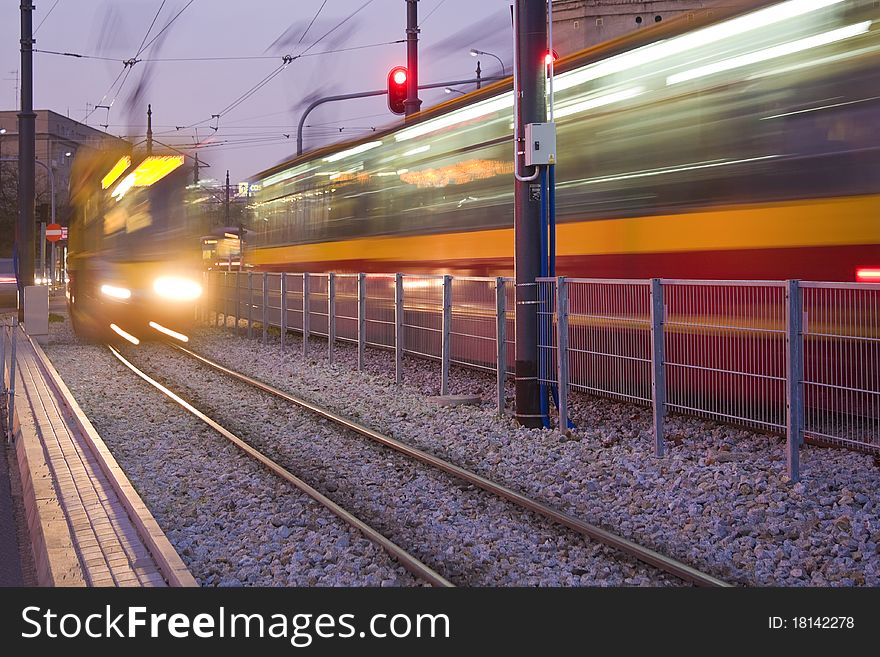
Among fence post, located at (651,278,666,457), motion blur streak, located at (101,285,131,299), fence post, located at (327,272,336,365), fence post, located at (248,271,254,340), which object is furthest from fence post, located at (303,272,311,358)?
fence post, located at (651,278,666,457)

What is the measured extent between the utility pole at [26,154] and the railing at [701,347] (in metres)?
13.7

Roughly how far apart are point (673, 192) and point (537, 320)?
1671 mm

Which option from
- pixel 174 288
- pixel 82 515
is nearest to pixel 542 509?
pixel 82 515

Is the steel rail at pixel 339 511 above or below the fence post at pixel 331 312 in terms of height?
below

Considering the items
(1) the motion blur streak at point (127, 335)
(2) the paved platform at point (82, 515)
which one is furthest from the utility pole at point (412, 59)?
(2) the paved platform at point (82, 515)

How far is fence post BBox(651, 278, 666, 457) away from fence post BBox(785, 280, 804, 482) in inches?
50.1

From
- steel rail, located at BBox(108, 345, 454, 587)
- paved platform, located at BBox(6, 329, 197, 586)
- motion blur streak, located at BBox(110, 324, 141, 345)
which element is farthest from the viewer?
motion blur streak, located at BBox(110, 324, 141, 345)

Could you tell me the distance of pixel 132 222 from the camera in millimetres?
20828

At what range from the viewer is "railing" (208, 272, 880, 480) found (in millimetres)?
6996

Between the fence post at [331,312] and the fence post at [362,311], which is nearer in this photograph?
the fence post at [362,311]

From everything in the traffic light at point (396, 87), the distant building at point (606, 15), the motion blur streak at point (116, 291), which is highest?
the distant building at point (606, 15)

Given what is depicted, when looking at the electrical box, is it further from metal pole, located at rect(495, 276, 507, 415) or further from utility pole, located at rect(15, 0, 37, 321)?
utility pole, located at rect(15, 0, 37, 321)

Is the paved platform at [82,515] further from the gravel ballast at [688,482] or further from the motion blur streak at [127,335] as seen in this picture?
the motion blur streak at [127,335]

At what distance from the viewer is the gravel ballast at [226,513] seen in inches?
230
